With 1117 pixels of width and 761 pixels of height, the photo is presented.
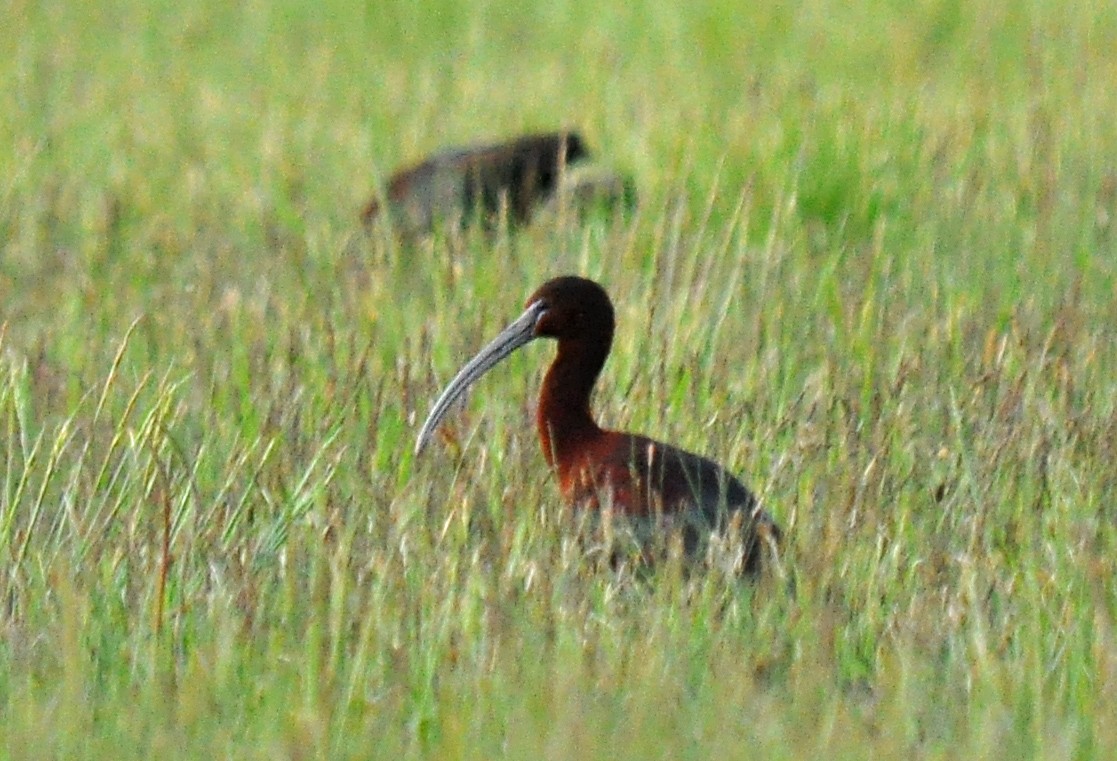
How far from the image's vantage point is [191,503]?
3.54 m

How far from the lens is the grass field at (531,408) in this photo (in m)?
2.87

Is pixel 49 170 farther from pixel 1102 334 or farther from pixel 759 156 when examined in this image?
pixel 1102 334

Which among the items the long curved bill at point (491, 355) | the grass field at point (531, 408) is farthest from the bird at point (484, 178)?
the long curved bill at point (491, 355)

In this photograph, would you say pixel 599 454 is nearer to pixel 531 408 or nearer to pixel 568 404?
pixel 568 404

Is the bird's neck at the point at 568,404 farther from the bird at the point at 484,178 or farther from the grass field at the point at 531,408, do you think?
the bird at the point at 484,178

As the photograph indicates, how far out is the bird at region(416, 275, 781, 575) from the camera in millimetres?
3637

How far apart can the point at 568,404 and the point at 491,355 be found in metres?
0.23

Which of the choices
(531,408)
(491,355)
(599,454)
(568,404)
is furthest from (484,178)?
(599,454)

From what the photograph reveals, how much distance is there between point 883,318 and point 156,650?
2346mm

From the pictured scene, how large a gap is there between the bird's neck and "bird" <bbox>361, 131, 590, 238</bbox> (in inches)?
101

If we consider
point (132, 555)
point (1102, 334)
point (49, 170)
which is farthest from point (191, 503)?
point (49, 170)

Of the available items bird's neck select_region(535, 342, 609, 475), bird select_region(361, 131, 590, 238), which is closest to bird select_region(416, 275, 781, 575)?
bird's neck select_region(535, 342, 609, 475)

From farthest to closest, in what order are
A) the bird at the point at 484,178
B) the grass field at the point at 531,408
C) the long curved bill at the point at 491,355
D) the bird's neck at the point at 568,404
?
the bird at the point at 484,178 < the long curved bill at the point at 491,355 < the bird's neck at the point at 568,404 < the grass field at the point at 531,408

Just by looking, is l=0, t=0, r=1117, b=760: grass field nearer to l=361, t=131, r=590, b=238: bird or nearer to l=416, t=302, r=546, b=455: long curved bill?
l=416, t=302, r=546, b=455: long curved bill
